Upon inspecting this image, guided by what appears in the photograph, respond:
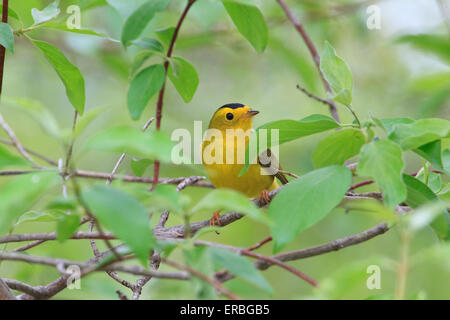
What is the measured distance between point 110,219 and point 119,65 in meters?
4.15

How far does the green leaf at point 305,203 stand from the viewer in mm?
1660

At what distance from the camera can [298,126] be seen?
A: 1.89 m

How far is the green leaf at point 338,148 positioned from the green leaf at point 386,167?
194 millimetres

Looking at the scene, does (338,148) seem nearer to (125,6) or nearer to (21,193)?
(125,6)

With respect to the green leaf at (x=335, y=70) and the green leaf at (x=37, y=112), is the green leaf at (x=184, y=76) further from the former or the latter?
the green leaf at (x=37, y=112)

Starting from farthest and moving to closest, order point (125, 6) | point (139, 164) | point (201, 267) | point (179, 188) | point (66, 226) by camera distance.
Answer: point (179, 188) < point (139, 164) < point (125, 6) < point (66, 226) < point (201, 267)

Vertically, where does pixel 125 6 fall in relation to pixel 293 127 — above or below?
above

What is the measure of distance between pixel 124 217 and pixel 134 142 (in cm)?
17

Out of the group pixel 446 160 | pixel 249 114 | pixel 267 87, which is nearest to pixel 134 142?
pixel 446 160

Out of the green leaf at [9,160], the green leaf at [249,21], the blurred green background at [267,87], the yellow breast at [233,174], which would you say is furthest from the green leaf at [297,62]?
the green leaf at [9,160]

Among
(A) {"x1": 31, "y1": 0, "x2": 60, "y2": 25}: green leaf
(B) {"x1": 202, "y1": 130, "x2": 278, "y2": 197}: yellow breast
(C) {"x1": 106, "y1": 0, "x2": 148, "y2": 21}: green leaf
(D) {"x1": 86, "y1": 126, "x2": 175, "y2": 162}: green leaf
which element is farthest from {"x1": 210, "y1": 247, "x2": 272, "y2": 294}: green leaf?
(B) {"x1": 202, "y1": 130, "x2": 278, "y2": 197}: yellow breast

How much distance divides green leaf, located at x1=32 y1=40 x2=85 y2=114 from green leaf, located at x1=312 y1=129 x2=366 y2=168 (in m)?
0.92

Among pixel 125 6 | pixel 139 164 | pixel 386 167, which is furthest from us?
pixel 139 164
